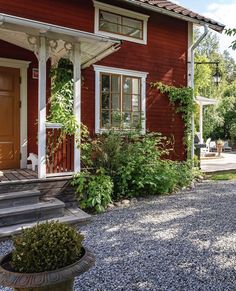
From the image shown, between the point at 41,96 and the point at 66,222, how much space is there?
2.08 m

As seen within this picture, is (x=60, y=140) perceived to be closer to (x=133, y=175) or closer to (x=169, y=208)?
(x=133, y=175)

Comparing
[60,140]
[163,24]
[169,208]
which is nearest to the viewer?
[60,140]

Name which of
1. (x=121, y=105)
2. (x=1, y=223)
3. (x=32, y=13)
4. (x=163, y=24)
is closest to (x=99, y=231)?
(x=1, y=223)

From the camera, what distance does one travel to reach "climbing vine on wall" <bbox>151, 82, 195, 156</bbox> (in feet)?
27.3

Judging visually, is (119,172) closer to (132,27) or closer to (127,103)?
(127,103)

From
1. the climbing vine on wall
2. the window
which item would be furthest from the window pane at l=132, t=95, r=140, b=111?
the window

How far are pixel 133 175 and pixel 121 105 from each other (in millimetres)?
2037

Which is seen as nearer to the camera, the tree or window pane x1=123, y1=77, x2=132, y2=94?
the tree

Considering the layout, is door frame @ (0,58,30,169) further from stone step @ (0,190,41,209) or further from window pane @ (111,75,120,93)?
window pane @ (111,75,120,93)

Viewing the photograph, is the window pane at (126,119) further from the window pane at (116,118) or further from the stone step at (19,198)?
the stone step at (19,198)

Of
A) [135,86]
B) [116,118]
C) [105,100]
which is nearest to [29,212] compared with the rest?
[116,118]

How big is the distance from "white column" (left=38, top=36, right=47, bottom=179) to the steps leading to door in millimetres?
496

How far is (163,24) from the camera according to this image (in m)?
8.20

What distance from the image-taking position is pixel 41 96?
505 cm
